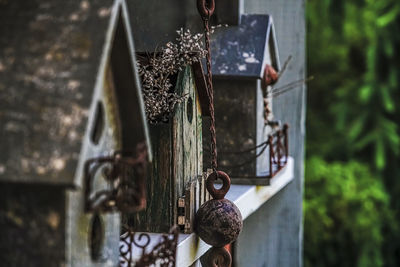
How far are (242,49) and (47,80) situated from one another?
142cm

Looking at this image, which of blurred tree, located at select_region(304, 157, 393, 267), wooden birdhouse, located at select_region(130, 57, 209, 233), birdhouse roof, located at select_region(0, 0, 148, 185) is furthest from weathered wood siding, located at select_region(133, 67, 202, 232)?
blurred tree, located at select_region(304, 157, 393, 267)

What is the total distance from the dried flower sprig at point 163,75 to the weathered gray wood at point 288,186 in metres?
1.25

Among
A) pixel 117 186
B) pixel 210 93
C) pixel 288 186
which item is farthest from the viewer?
pixel 288 186

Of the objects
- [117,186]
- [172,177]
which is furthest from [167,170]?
[117,186]

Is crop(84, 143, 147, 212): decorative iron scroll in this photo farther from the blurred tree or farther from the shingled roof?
the blurred tree

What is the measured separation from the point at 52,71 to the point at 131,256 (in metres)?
0.52

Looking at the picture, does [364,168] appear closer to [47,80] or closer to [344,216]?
[344,216]

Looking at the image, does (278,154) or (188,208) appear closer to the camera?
(188,208)

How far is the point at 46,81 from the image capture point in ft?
3.35

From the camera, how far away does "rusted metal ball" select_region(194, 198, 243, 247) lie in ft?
5.67

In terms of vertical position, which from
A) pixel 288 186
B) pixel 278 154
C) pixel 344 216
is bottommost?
pixel 344 216

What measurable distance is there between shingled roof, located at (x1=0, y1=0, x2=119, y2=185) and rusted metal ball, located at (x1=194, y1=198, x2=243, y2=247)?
2.50ft

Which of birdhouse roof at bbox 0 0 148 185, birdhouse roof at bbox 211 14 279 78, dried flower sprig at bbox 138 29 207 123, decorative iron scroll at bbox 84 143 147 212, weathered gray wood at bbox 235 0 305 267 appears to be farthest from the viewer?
weathered gray wood at bbox 235 0 305 267

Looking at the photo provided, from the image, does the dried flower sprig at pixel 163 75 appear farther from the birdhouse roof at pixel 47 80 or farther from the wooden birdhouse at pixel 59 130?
the birdhouse roof at pixel 47 80
